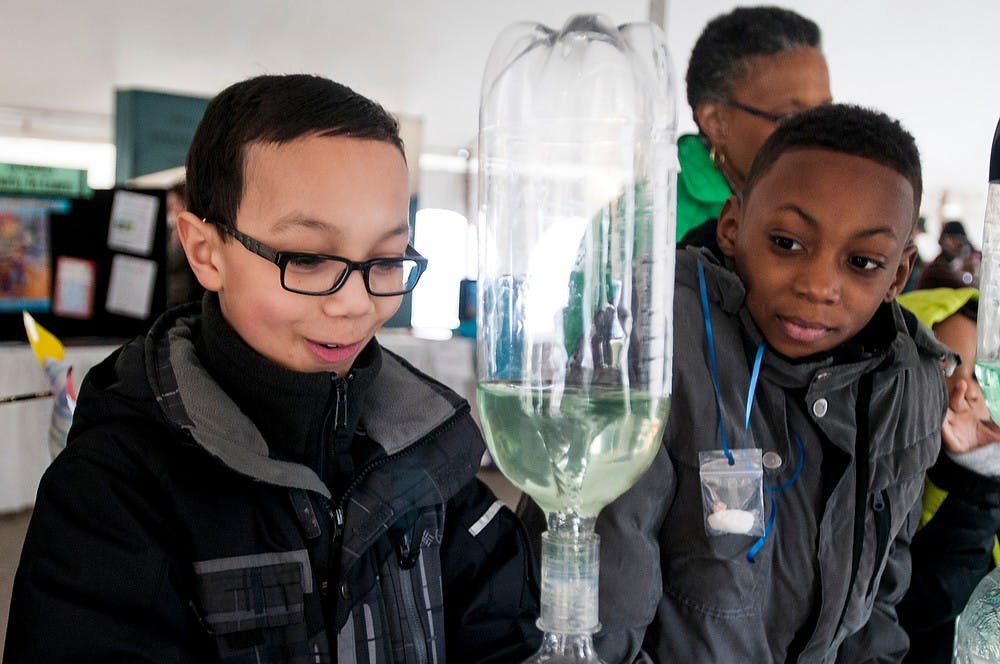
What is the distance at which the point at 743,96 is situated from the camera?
6.46ft

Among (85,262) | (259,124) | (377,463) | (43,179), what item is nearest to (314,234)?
(259,124)

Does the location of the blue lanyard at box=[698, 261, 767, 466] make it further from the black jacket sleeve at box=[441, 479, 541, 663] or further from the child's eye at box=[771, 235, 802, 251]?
the black jacket sleeve at box=[441, 479, 541, 663]

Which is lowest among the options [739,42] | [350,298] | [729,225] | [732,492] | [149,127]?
[732,492]

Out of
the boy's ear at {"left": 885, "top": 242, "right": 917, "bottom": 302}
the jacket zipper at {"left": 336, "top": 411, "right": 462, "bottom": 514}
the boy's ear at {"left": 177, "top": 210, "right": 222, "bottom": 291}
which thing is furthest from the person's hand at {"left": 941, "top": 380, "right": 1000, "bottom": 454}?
the boy's ear at {"left": 177, "top": 210, "right": 222, "bottom": 291}

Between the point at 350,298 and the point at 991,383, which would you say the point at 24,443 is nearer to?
the point at 350,298

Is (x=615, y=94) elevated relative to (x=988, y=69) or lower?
lower

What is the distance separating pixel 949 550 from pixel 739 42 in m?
1.14

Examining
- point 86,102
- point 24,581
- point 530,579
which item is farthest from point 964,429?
point 86,102

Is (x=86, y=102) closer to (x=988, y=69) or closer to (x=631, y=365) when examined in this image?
(x=988, y=69)

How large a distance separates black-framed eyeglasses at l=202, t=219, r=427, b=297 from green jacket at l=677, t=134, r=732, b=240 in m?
1.11

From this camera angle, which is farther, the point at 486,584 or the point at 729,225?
the point at 729,225

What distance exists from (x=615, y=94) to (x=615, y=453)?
359 millimetres

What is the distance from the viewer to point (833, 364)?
1.18m

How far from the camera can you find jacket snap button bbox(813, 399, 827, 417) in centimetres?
116
